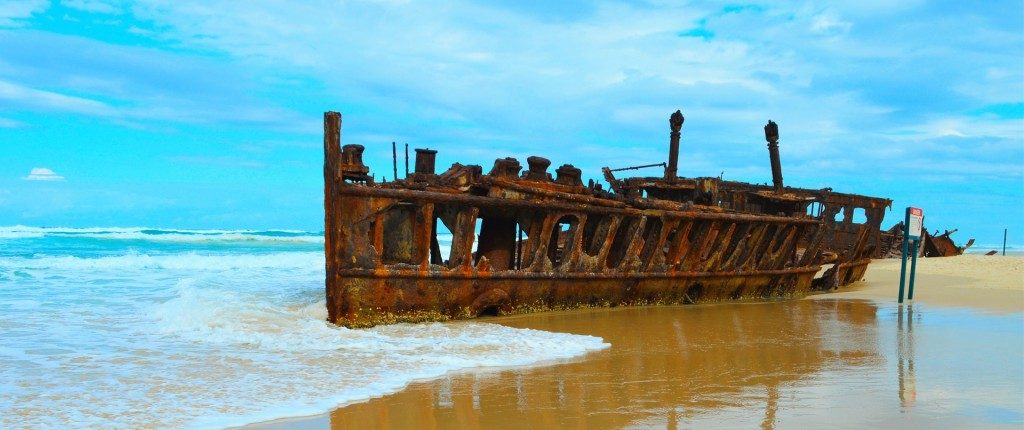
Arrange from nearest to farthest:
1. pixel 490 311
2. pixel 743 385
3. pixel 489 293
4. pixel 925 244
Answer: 1. pixel 743 385
2. pixel 489 293
3. pixel 490 311
4. pixel 925 244

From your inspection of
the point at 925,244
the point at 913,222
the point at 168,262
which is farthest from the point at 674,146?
the point at 925,244

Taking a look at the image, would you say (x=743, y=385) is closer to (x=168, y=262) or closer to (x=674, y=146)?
(x=674, y=146)

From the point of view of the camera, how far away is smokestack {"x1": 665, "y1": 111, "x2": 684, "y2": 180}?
1552cm

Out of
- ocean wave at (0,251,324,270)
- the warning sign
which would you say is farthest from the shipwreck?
ocean wave at (0,251,324,270)

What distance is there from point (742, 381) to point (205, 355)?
4687mm

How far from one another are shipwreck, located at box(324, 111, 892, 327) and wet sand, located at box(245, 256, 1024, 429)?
2.08 ft

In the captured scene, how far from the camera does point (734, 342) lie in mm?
8188

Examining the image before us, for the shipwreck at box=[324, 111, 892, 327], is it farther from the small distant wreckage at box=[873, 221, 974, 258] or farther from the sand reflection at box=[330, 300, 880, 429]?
the small distant wreckage at box=[873, 221, 974, 258]

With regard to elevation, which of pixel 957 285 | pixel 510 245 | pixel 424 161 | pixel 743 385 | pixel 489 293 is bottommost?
pixel 743 385

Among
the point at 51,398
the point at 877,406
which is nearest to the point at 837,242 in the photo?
the point at 877,406

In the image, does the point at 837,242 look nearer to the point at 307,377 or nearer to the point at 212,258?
the point at 307,377

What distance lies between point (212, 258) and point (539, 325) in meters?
20.9

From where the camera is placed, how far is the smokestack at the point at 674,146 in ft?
50.9

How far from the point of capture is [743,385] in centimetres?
586
